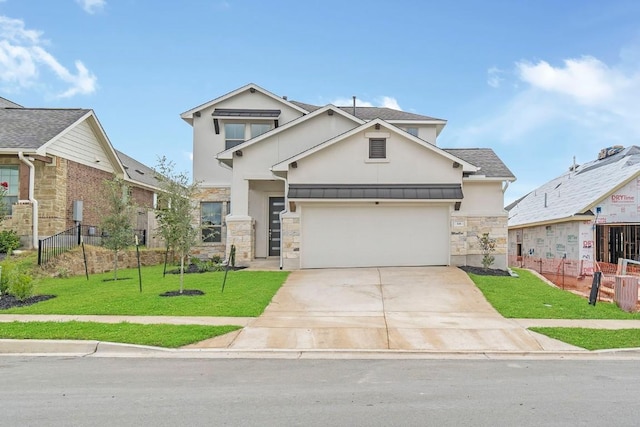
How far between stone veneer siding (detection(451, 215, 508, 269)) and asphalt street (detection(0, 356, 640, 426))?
980cm

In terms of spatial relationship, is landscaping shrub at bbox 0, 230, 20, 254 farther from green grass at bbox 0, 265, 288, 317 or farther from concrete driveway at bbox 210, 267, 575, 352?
concrete driveway at bbox 210, 267, 575, 352

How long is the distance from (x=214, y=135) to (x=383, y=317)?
46.9 ft

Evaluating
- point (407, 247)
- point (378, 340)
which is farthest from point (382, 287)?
point (378, 340)

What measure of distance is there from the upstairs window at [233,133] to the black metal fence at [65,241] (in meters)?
6.71

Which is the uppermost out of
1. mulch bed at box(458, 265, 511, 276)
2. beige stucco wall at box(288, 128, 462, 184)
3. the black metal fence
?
beige stucco wall at box(288, 128, 462, 184)

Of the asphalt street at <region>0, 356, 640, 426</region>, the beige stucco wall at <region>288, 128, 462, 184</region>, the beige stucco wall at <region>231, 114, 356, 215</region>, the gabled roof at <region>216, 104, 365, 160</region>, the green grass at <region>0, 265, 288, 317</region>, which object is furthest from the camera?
the beige stucco wall at <region>231, 114, 356, 215</region>

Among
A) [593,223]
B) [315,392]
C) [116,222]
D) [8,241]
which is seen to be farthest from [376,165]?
[8,241]

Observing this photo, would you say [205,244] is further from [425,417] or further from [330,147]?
[425,417]

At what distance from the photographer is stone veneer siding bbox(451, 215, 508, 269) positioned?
58.4 feet

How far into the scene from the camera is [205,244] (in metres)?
22.3

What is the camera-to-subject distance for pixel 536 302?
12422 mm

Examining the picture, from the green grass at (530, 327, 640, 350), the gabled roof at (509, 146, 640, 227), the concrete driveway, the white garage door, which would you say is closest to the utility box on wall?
the white garage door

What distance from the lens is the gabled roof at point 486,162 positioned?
61.0 feet

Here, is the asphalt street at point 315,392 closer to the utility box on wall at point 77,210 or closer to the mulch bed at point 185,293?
the mulch bed at point 185,293
